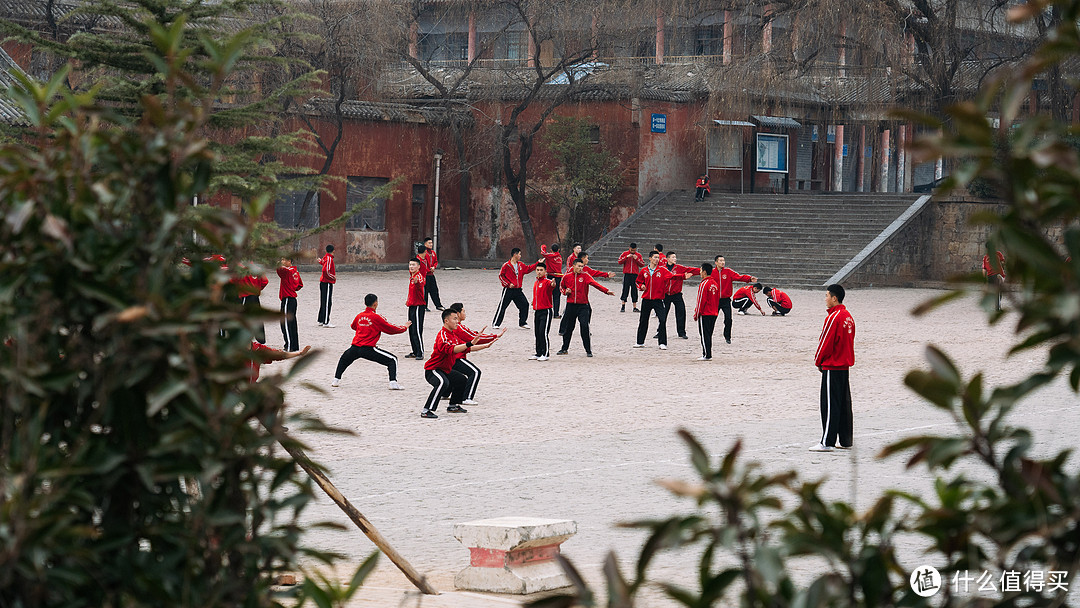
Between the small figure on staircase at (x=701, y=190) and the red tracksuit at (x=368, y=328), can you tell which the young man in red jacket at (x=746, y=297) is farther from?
the small figure on staircase at (x=701, y=190)

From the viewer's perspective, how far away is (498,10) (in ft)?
143

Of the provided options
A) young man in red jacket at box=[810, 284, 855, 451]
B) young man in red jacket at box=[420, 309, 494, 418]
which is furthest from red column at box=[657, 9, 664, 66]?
young man in red jacket at box=[810, 284, 855, 451]

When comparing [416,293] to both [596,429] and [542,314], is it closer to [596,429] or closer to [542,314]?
[542,314]

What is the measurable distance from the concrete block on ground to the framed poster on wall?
36.7 meters

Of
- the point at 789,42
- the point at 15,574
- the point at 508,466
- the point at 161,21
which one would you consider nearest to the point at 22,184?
the point at 15,574

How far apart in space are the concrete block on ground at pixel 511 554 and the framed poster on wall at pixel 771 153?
36705 millimetres

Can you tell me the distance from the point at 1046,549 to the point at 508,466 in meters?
7.92

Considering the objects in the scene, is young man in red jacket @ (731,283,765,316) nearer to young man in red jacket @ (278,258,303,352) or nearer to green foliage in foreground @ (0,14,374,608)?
young man in red jacket @ (278,258,303,352)

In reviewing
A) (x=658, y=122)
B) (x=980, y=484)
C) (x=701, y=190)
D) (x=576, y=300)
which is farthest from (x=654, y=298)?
(x=658, y=122)

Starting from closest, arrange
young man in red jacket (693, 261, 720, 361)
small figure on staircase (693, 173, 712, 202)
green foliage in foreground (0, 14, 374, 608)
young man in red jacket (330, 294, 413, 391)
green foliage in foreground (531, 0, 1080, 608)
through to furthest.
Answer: green foliage in foreground (531, 0, 1080, 608) < green foliage in foreground (0, 14, 374, 608) < young man in red jacket (330, 294, 413, 391) < young man in red jacket (693, 261, 720, 361) < small figure on staircase (693, 173, 712, 202)

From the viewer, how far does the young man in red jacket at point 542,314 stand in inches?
727

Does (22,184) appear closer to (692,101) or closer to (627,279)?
(627,279)

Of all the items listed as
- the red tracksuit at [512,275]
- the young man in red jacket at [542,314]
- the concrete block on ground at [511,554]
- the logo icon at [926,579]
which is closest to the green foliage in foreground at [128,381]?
the logo icon at [926,579]

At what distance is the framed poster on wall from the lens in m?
42.5
